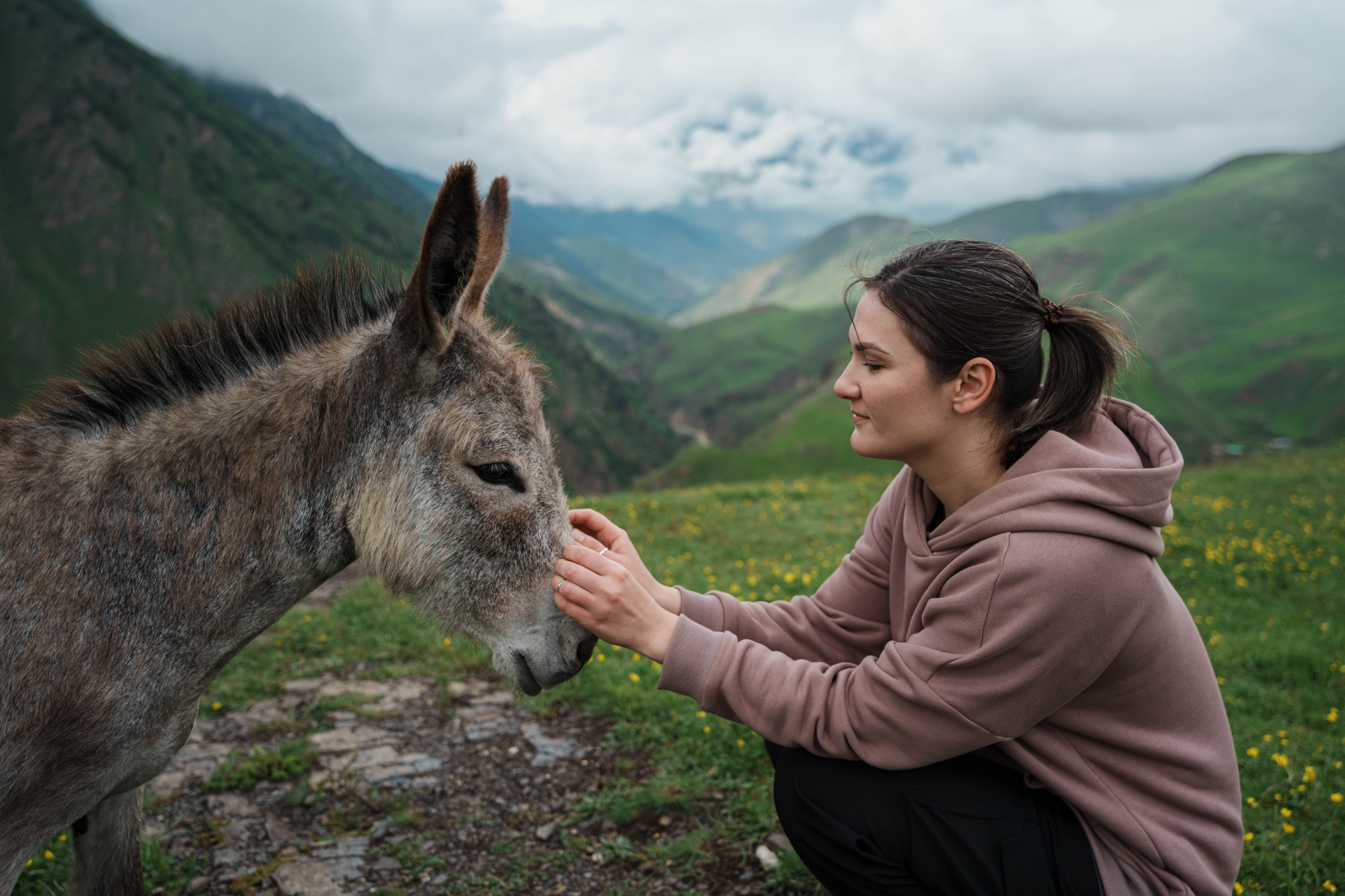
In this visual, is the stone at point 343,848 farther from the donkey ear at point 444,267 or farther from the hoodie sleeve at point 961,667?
the donkey ear at point 444,267

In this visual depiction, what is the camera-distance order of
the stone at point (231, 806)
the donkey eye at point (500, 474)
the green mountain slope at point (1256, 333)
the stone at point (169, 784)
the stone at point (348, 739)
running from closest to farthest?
the donkey eye at point (500, 474) < the stone at point (231, 806) < the stone at point (169, 784) < the stone at point (348, 739) < the green mountain slope at point (1256, 333)

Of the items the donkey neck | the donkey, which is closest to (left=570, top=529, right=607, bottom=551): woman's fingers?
→ the donkey

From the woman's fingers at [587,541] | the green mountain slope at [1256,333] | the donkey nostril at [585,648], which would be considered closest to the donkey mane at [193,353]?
the woman's fingers at [587,541]

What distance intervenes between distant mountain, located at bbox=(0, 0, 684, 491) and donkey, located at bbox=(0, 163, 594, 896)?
10444 centimetres

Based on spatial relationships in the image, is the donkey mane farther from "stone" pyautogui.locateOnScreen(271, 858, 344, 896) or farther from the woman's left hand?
"stone" pyautogui.locateOnScreen(271, 858, 344, 896)

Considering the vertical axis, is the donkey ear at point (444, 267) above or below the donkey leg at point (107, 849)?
above

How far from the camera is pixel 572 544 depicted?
334 centimetres

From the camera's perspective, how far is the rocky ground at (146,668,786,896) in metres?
4.41

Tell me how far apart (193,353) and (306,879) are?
10.4ft

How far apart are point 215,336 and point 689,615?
8.62 ft

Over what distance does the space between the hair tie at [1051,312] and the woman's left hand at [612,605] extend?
205 centimetres

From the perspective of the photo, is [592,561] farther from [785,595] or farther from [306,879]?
[785,595]

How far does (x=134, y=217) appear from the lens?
132750 mm

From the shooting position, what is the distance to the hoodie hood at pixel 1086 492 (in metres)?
2.75
